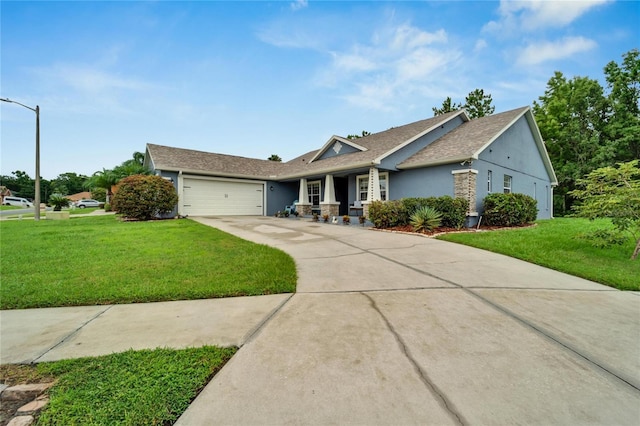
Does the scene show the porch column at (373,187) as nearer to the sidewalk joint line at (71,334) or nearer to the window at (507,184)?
the window at (507,184)

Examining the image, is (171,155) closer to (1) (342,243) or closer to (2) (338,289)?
(1) (342,243)

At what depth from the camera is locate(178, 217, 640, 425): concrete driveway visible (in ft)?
5.65

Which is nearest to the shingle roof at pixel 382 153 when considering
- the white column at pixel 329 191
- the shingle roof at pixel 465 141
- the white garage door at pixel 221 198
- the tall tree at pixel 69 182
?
the shingle roof at pixel 465 141

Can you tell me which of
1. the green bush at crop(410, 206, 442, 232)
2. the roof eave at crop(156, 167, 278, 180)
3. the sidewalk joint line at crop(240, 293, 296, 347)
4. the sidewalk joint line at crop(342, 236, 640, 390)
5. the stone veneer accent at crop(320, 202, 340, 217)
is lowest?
the sidewalk joint line at crop(342, 236, 640, 390)

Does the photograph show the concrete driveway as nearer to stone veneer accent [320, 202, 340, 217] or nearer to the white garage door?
stone veneer accent [320, 202, 340, 217]

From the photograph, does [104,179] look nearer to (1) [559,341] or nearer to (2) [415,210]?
(2) [415,210]

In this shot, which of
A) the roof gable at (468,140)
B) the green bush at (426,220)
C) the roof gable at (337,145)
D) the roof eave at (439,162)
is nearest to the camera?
the green bush at (426,220)

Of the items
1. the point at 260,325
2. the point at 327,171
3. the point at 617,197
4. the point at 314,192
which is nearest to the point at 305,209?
the point at 314,192

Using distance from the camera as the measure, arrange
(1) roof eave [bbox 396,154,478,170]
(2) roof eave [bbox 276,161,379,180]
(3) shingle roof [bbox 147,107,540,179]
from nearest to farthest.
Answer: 1. (1) roof eave [bbox 396,154,478,170]
2. (3) shingle roof [bbox 147,107,540,179]
3. (2) roof eave [bbox 276,161,379,180]

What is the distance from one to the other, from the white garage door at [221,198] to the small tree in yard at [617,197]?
17260mm

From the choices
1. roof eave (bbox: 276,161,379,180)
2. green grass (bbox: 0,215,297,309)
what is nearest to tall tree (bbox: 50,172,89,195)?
roof eave (bbox: 276,161,379,180)

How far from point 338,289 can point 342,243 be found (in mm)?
3881

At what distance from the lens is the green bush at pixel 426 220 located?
1016 cm

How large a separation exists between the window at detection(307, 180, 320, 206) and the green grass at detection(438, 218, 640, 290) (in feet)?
34.5
